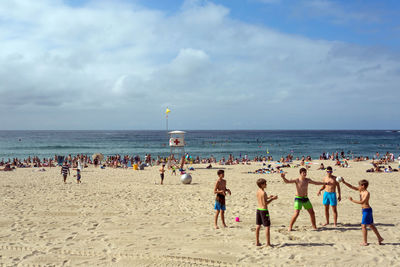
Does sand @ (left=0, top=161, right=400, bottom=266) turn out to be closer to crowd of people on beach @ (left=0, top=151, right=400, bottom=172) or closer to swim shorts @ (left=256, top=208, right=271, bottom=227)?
swim shorts @ (left=256, top=208, right=271, bottom=227)

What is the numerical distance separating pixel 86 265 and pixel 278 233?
406cm

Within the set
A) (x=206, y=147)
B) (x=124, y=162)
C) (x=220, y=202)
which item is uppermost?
(x=220, y=202)

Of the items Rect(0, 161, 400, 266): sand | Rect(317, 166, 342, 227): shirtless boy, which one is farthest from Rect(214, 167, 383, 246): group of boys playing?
Rect(0, 161, 400, 266): sand

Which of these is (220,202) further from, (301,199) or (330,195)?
(330,195)

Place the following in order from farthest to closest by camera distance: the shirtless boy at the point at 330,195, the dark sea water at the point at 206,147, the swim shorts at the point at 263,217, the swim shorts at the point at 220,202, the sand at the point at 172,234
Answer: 1. the dark sea water at the point at 206,147
2. the shirtless boy at the point at 330,195
3. the swim shorts at the point at 220,202
4. the swim shorts at the point at 263,217
5. the sand at the point at 172,234

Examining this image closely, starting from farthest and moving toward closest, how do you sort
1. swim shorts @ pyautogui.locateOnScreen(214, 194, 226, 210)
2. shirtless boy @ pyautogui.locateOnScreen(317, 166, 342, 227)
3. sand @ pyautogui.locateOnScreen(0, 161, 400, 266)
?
shirtless boy @ pyautogui.locateOnScreen(317, 166, 342, 227) < swim shorts @ pyautogui.locateOnScreen(214, 194, 226, 210) < sand @ pyautogui.locateOnScreen(0, 161, 400, 266)

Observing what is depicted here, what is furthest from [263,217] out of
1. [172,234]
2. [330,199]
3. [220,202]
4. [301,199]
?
[330,199]

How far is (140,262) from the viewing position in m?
5.26

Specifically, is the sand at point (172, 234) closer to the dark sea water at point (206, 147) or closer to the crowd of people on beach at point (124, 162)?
the crowd of people on beach at point (124, 162)

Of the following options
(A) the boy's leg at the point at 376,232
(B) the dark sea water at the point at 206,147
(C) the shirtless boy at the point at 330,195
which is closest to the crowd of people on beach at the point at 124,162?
(B) the dark sea water at the point at 206,147

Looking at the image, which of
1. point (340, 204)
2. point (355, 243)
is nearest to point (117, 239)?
point (355, 243)

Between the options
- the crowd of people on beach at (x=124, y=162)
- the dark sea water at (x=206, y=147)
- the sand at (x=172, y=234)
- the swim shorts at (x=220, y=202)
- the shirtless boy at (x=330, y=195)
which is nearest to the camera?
the sand at (x=172, y=234)

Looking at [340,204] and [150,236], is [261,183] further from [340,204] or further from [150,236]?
[340,204]

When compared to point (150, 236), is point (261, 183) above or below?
Result: above
